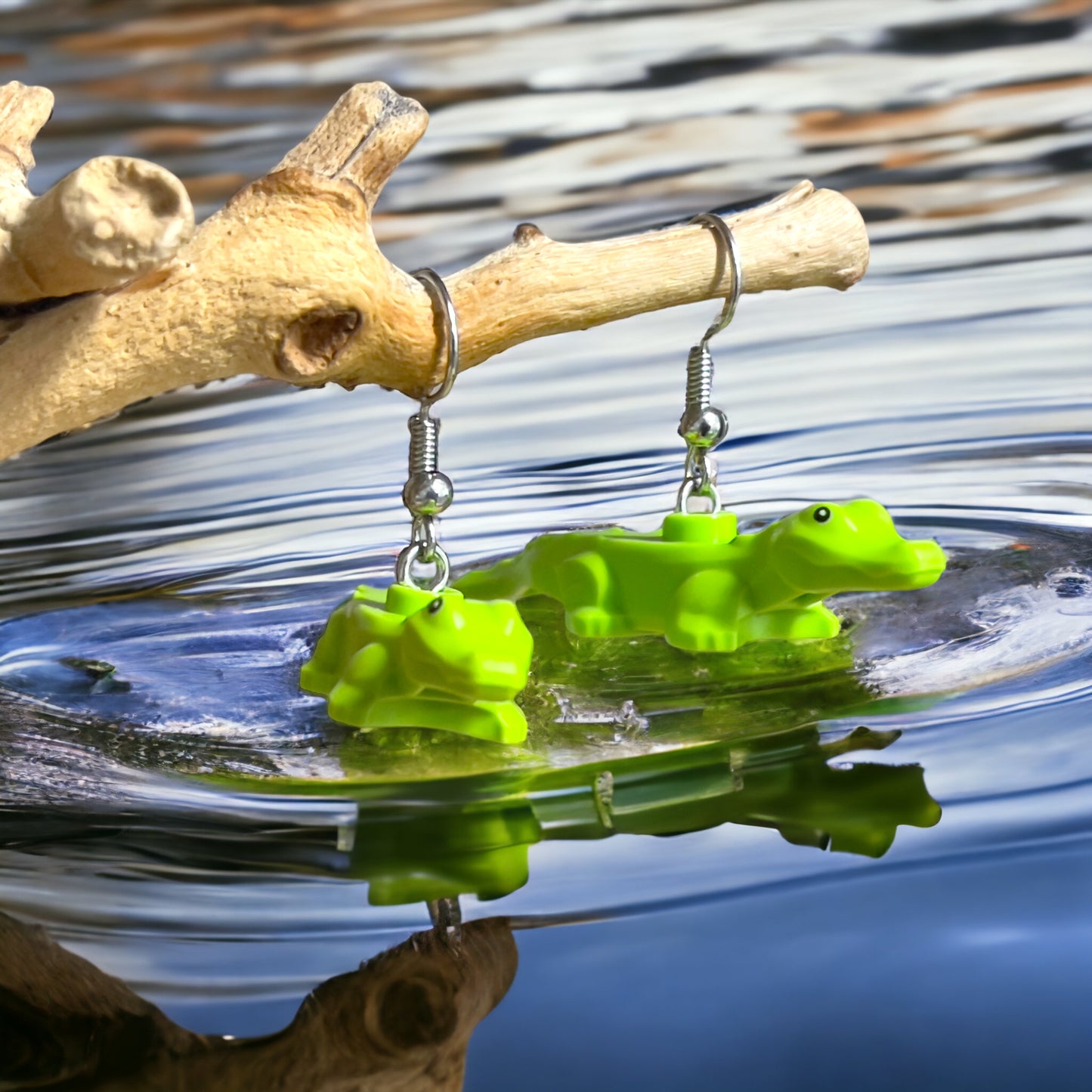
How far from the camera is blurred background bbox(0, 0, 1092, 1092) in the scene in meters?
0.44

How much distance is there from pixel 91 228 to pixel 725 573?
0.37 metres

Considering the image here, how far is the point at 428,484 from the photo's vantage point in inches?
26.5

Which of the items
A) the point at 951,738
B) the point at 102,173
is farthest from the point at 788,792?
the point at 102,173

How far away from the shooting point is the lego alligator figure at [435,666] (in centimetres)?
61

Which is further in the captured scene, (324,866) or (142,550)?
(142,550)

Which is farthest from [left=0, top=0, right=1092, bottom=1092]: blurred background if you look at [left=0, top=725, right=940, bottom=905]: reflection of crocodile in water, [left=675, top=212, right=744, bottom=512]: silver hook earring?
[left=675, top=212, right=744, bottom=512]: silver hook earring

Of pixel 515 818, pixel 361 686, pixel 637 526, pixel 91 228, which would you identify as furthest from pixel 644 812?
pixel 637 526

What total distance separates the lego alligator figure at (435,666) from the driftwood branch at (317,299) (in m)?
0.11

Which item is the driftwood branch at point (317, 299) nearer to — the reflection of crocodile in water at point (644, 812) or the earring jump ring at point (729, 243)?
the earring jump ring at point (729, 243)

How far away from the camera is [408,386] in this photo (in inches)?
26.3

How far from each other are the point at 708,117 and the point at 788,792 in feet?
4.00

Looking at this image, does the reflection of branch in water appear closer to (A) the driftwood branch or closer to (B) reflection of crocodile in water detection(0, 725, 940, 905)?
(B) reflection of crocodile in water detection(0, 725, 940, 905)

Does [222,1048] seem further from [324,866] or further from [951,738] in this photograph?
[951,738]

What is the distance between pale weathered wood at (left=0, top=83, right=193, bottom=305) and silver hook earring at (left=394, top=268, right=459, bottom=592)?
15 cm
